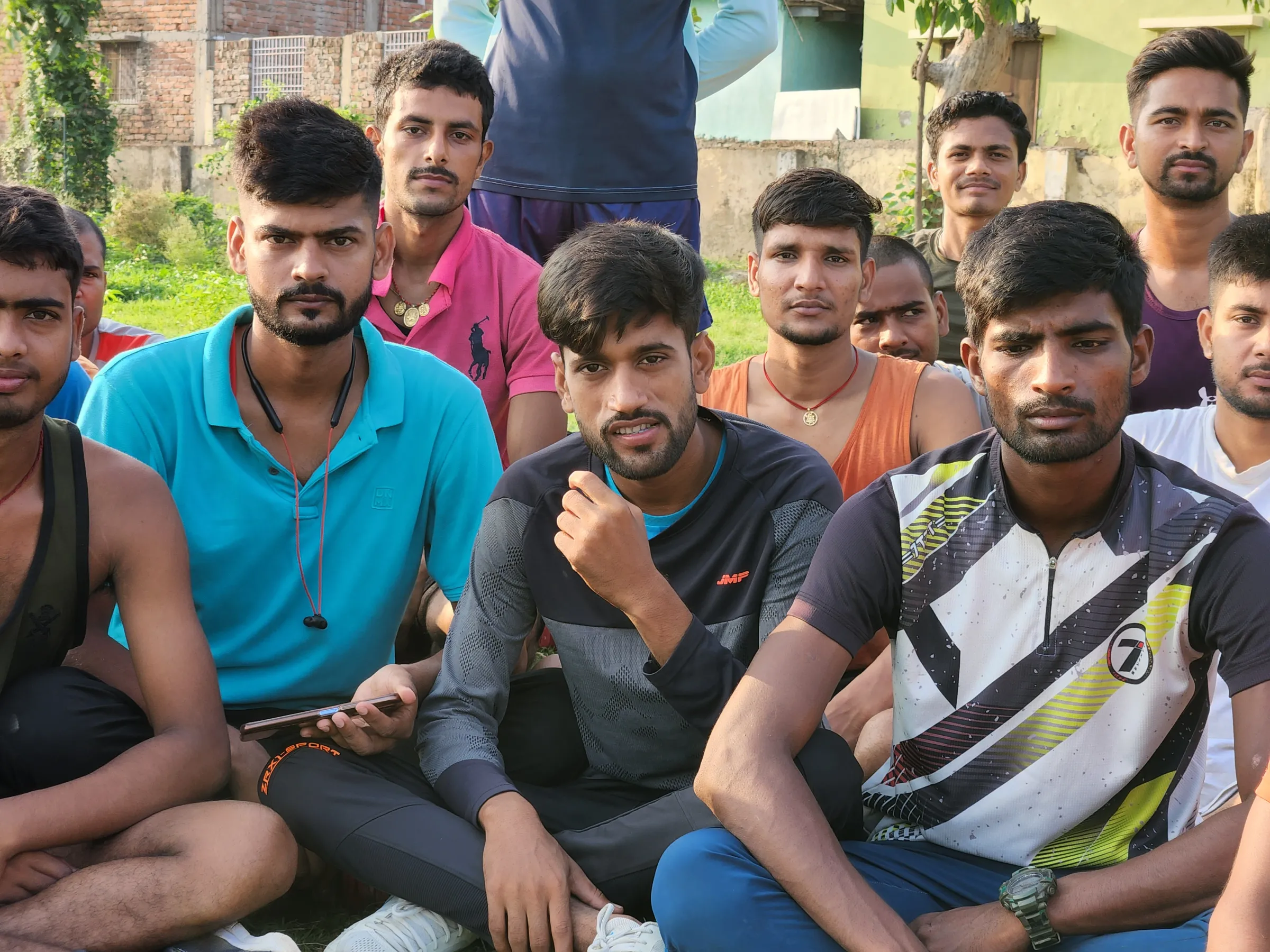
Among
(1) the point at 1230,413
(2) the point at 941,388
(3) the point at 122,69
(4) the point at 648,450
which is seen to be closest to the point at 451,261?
(2) the point at 941,388

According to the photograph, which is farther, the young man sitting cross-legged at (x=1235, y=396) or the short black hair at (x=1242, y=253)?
the short black hair at (x=1242, y=253)

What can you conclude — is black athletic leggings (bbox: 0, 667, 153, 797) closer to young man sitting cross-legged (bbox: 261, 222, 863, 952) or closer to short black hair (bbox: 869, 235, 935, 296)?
young man sitting cross-legged (bbox: 261, 222, 863, 952)

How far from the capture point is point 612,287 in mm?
3123

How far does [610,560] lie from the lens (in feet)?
9.46

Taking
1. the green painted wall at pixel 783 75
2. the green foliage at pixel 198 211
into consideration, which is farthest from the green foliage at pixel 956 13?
the green foliage at pixel 198 211

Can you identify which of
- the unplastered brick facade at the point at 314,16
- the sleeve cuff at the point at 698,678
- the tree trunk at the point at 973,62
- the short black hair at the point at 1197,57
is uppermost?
the unplastered brick facade at the point at 314,16

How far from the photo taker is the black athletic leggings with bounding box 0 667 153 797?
292 cm

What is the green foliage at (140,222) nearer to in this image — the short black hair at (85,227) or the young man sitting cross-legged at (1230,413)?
the short black hair at (85,227)

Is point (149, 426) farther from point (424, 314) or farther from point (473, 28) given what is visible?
point (473, 28)

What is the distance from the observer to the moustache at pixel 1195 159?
15.6 ft

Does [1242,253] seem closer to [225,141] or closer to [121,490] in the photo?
[121,490]

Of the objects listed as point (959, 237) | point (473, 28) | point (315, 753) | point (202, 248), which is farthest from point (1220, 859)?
point (202, 248)

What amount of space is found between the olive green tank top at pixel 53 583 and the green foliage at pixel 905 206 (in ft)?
38.3

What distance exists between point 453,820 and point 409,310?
7.37 ft
